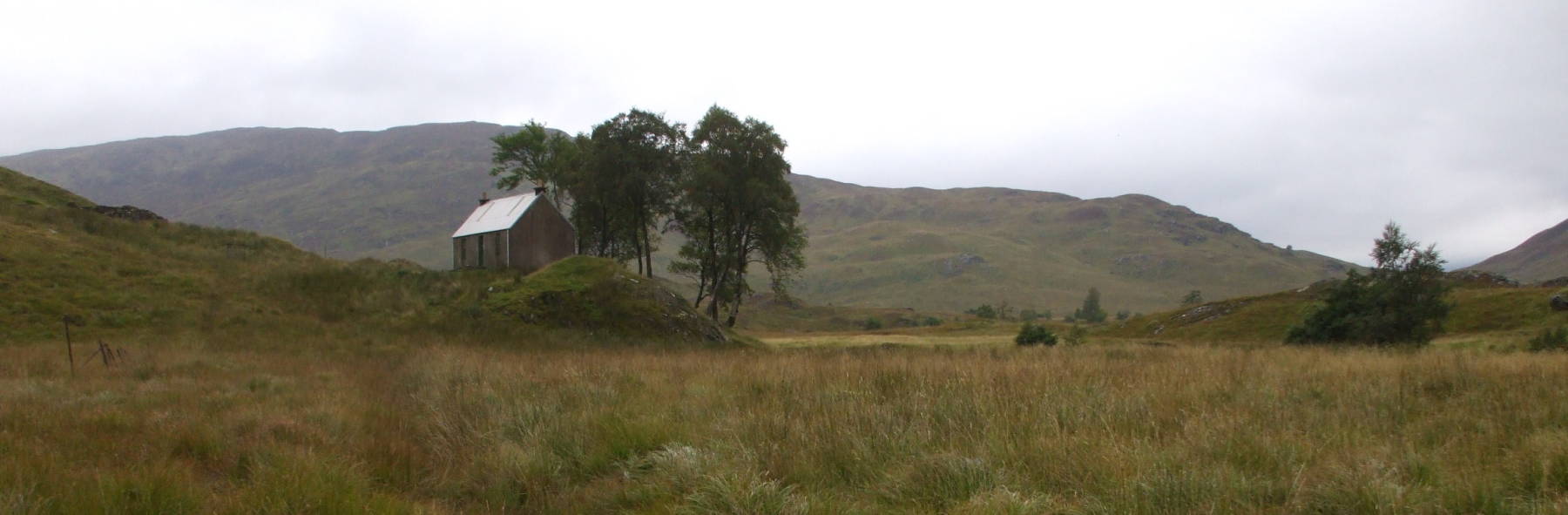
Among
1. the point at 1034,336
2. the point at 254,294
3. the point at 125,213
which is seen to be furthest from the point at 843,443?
the point at 125,213

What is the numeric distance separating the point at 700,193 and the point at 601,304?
11112 millimetres

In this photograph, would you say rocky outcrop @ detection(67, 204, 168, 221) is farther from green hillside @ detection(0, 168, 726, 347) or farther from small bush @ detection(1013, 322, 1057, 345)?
small bush @ detection(1013, 322, 1057, 345)

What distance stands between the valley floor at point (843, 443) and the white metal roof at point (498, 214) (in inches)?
1152

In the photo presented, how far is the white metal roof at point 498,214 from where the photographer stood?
3922cm

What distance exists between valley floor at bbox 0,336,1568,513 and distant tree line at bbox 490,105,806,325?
26.5 meters

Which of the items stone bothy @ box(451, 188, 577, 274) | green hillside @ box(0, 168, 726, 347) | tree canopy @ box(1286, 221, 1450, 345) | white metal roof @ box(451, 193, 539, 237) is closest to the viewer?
green hillside @ box(0, 168, 726, 347)

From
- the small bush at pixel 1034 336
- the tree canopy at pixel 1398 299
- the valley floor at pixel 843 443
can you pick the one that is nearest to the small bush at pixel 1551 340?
the tree canopy at pixel 1398 299

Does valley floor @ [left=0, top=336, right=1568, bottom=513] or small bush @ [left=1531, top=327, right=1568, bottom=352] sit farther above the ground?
valley floor @ [left=0, top=336, right=1568, bottom=513]

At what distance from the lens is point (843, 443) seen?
586cm

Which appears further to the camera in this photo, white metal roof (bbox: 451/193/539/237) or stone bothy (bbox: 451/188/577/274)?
white metal roof (bbox: 451/193/539/237)

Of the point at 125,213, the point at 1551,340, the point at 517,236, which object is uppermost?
the point at 125,213

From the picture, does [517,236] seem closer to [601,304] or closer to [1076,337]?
[601,304]

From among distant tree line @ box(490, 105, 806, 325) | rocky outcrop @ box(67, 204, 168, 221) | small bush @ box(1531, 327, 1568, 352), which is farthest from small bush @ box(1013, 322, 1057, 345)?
rocky outcrop @ box(67, 204, 168, 221)

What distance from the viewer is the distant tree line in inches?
1432
